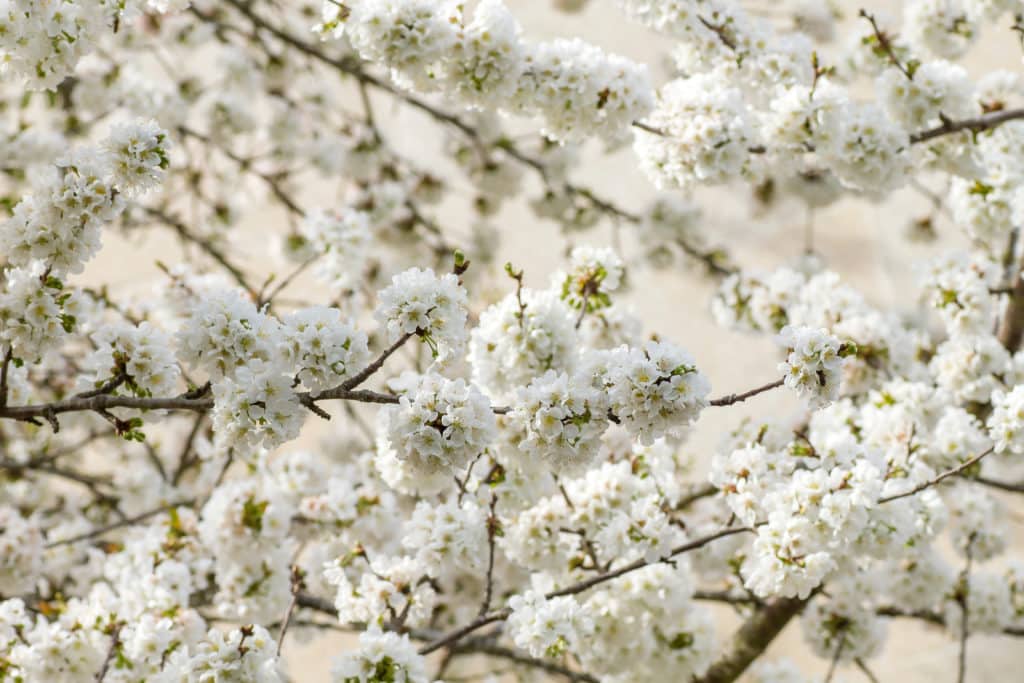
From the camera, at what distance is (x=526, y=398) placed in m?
1.34

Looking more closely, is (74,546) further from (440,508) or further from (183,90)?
(183,90)

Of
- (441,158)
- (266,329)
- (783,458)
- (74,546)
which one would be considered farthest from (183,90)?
(783,458)

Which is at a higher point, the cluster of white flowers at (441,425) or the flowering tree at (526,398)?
the flowering tree at (526,398)

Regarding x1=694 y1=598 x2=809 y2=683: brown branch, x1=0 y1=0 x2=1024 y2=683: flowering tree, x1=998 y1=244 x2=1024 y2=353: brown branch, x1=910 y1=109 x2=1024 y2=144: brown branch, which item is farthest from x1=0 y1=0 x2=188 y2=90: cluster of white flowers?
x1=998 y1=244 x2=1024 y2=353: brown branch

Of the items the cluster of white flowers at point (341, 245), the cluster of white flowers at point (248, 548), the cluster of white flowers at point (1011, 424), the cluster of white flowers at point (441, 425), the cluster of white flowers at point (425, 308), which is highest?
the cluster of white flowers at point (341, 245)

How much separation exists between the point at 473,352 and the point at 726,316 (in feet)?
3.28

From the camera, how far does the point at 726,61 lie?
7.03ft

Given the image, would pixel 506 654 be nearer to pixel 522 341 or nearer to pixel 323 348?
pixel 522 341

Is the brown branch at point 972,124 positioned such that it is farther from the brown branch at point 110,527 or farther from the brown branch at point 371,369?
the brown branch at point 110,527

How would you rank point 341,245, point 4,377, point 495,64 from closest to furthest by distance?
1. point 4,377
2. point 495,64
3. point 341,245

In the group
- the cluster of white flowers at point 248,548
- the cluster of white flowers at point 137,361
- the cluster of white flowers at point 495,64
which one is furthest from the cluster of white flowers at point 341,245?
the cluster of white flowers at point 137,361

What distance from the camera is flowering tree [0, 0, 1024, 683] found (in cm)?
139

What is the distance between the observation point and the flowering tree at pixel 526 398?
4.57ft

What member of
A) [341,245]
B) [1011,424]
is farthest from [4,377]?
[1011,424]
